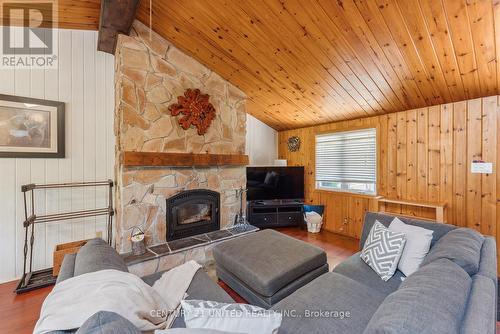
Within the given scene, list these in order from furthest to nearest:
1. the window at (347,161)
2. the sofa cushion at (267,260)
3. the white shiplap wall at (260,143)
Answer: the white shiplap wall at (260,143)
the window at (347,161)
the sofa cushion at (267,260)

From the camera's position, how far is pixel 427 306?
2.72 feet

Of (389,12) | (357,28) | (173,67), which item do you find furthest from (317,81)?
(173,67)

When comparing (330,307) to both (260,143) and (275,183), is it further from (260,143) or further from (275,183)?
(260,143)

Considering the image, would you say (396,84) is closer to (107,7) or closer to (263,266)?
(263,266)

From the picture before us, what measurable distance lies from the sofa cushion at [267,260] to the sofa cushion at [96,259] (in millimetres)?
945

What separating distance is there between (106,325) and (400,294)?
3.69 feet

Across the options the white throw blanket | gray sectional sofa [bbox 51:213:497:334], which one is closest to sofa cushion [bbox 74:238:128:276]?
gray sectional sofa [bbox 51:213:497:334]

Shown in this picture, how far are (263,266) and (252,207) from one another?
7.50ft

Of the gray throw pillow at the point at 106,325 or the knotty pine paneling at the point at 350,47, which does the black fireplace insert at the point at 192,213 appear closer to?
the knotty pine paneling at the point at 350,47

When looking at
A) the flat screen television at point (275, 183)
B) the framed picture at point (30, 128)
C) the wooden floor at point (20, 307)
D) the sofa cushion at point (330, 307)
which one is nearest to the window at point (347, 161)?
the flat screen television at point (275, 183)

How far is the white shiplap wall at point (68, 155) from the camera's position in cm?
242

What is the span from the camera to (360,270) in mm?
1871

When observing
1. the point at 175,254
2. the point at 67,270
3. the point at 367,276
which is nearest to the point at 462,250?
the point at 367,276

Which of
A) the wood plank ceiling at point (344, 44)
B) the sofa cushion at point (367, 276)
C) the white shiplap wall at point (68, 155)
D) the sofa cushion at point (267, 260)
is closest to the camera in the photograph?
the sofa cushion at point (367, 276)
